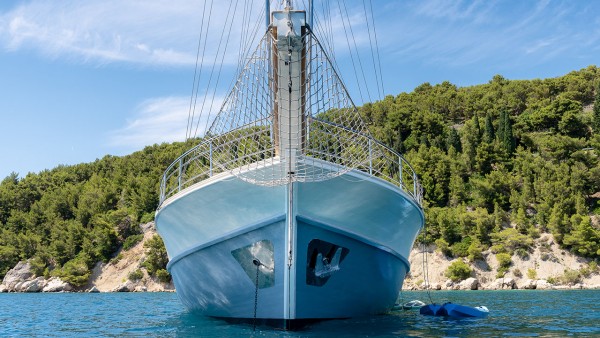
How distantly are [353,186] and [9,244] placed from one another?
58.9 meters

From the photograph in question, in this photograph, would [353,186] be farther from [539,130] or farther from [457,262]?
[539,130]

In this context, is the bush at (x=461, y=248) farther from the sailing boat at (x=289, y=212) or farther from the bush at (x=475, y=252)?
the sailing boat at (x=289, y=212)

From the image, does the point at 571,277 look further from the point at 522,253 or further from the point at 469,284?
the point at 469,284

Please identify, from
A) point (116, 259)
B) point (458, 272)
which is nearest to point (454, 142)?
point (458, 272)

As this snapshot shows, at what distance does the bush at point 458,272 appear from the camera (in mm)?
39219

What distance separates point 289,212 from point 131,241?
4911cm

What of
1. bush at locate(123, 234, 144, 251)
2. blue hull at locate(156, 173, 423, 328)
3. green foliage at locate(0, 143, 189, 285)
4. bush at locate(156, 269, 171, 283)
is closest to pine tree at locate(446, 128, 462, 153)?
green foliage at locate(0, 143, 189, 285)

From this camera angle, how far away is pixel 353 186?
9.76 metres

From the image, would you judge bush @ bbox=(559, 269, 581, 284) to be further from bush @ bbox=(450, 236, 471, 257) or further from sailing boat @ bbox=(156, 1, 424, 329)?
sailing boat @ bbox=(156, 1, 424, 329)

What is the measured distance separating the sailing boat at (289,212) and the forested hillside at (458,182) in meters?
33.6

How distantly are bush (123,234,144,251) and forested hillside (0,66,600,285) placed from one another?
889 mm

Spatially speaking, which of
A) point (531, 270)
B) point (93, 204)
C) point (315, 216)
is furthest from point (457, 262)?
point (93, 204)

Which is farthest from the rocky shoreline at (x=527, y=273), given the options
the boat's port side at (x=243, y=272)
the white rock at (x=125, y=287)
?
the boat's port side at (x=243, y=272)

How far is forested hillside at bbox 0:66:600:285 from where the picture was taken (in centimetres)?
4319
